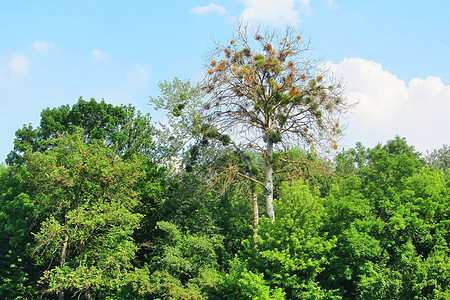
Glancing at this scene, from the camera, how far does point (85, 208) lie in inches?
945

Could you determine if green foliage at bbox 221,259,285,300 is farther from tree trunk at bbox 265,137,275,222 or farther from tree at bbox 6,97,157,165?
tree at bbox 6,97,157,165

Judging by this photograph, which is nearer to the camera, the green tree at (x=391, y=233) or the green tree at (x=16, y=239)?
the green tree at (x=391, y=233)

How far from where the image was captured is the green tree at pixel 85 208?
898 inches

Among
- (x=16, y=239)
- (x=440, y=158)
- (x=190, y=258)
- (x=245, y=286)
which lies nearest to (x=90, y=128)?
(x=16, y=239)

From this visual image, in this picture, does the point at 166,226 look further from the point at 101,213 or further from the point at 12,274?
the point at 12,274

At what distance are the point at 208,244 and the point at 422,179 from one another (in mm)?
12709

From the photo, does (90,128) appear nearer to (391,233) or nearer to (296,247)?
(296,247)

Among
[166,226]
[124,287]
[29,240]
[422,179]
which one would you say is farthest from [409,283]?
[29,240]

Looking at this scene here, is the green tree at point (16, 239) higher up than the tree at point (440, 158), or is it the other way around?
the tree at point (440, 158)

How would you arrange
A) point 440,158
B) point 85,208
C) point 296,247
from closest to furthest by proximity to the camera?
1. point 296,247
2. point 85,208
3. point 440,158

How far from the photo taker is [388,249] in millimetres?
21453

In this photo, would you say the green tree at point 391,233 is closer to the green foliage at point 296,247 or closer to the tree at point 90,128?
Answer: the green foliage at point 296,247

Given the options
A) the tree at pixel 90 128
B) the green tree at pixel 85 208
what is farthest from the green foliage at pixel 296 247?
the tree at pixel 90 128

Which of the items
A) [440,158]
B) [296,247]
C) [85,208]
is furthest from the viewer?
[440,158]
